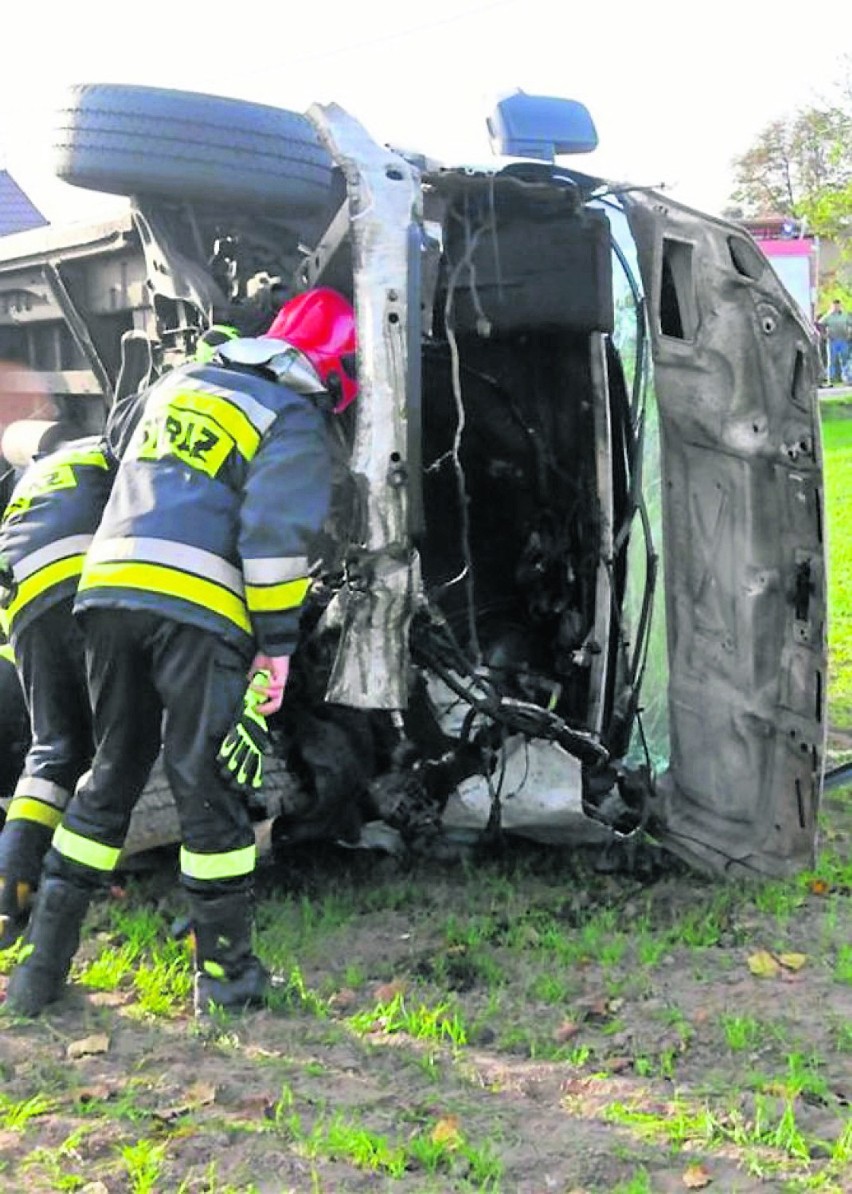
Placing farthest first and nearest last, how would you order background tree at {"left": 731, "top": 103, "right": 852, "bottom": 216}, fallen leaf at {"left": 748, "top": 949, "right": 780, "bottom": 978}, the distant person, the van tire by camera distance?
background tree at {"left": 731, "top": 103, "right": 852, "bottom": 216}, the distant person, the van tire, fallen leaf at {"left": 748, "top": 949, "right": 780, "bottom": 978}

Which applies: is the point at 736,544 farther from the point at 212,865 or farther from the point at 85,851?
the point at 85,851

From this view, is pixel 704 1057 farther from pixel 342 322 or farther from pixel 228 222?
pixel 228 222

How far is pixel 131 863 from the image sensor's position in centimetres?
425

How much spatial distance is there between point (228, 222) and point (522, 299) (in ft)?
3.76

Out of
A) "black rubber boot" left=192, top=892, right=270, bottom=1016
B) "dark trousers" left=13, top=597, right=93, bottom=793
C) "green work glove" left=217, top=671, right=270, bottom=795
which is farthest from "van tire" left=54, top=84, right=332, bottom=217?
"black rubber boot" left=192, top=892, right=270, bottom=1016

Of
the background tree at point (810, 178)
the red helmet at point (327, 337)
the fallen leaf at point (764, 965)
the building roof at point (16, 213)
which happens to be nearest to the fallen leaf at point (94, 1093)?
the fallen leaf at point (764, 965)

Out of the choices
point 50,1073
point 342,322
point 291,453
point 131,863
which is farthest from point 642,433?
point 50,1073

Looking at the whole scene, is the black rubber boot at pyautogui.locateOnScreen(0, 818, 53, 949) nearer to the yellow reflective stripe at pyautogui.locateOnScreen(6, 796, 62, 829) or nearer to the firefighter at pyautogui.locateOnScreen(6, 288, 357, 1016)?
the yellow reflective stripe at pyautogui.locateOnScreen(6, 796, 62, 829)

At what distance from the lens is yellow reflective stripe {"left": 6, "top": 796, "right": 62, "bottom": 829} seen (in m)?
3.84

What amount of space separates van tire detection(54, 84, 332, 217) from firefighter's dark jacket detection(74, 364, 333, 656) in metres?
1.41

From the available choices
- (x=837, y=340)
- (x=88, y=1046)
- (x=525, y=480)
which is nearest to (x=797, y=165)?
(x=837, y=340)

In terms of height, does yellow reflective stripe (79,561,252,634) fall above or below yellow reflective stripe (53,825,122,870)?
above

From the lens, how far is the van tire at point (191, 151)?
4.60 m

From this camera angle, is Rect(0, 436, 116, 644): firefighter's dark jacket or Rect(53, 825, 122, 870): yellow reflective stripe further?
Rect(0, 436, 116, 644): firefighter's dark jacket
